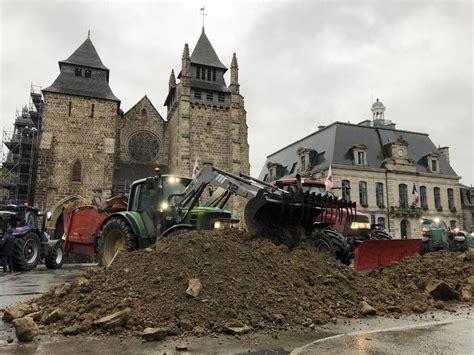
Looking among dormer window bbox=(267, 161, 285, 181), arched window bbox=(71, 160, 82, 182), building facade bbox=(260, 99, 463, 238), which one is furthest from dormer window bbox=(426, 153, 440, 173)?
arched window bbox=(71, 160, 82, 182)

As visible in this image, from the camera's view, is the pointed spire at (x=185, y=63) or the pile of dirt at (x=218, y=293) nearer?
the pile of dirt at (x=218, y=293)

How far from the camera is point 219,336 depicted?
14.8 feet

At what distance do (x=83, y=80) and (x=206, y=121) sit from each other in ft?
36.1

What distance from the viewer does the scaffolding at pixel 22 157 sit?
104 feet

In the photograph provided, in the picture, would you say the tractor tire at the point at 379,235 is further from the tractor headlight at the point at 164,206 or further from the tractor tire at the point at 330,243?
the tractor headlight at the point at 164,206

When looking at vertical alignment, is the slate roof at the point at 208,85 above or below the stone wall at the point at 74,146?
above

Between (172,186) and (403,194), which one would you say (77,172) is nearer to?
(172,186)

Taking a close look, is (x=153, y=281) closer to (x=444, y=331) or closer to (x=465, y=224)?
(x=444, y=331)

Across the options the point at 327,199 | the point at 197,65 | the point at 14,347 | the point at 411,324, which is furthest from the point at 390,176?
the point at 14,347

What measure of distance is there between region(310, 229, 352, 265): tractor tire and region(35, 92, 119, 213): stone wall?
24045mm

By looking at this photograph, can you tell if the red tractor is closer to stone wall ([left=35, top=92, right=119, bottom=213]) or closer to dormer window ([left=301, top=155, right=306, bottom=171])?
stone wall ([left=35, top=92, right=119, bottom=213])

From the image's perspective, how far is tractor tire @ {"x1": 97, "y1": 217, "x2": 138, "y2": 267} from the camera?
30.2 feet

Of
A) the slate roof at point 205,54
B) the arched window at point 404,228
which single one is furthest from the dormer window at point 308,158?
the slate roof at point 205,54

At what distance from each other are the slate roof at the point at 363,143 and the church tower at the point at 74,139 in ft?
64.4
